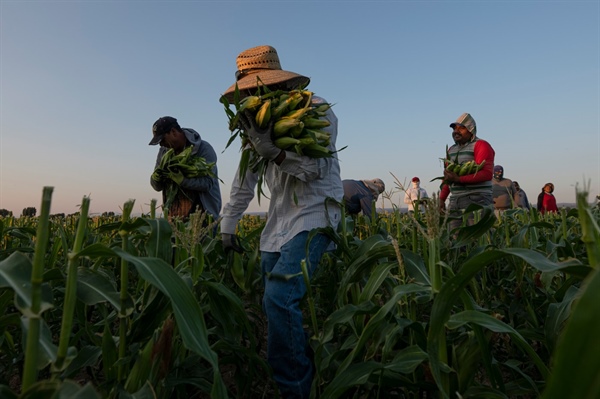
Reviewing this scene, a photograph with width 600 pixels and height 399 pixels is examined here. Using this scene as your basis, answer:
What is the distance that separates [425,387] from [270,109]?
1.67 m

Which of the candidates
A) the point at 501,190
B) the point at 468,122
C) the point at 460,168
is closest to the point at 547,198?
the point at 501,190

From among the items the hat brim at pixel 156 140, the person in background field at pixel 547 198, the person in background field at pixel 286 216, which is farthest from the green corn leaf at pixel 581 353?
the person in background field at pixel 547 198

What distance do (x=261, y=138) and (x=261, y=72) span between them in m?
0.58

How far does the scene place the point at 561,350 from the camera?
589 mm

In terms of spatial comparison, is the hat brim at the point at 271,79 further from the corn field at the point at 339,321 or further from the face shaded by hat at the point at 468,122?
the face shaded by hat at the point at 468,122

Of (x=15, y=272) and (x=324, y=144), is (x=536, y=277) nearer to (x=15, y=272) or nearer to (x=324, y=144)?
(x=324, y=144)

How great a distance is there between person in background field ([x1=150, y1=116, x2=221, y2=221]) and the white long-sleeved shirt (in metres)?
1.53

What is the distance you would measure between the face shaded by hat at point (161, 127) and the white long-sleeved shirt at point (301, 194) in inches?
67.9

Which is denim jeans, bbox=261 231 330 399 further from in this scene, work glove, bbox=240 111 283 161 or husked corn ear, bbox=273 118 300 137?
husked corn ear, bbox=273 118 300 137

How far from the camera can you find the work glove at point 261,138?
246 centimetres

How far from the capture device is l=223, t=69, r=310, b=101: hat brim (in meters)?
2.66

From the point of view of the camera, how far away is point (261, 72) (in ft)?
9.11

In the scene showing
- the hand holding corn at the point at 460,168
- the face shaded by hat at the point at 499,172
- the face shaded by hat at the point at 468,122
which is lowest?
the hand holding corn at the point at 460,168

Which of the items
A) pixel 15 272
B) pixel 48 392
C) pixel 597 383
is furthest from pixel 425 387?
pixel 15 272
